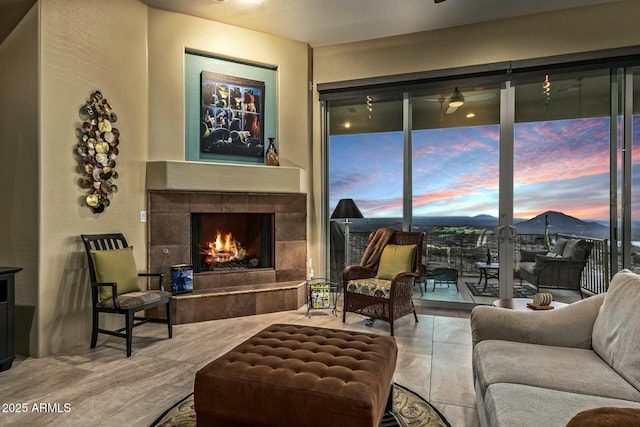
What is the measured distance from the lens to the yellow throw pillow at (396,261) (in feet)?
13.7

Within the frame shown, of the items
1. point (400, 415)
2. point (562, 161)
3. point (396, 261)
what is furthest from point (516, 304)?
point (562, 161)

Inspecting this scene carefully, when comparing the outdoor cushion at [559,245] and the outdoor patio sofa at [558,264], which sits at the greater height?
the outdoor cushion at [559,245]

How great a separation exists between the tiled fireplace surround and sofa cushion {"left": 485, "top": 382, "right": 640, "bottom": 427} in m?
3.27

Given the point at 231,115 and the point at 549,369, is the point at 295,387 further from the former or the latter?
the point at 231,115

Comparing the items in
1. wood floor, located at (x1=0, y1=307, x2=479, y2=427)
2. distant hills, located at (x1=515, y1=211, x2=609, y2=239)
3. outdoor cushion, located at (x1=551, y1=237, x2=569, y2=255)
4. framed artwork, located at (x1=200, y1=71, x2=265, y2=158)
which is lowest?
wood floor, located at (x1=0, y1=307, x2=479, y2=427)

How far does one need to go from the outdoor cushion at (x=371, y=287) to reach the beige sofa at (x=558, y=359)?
1.48 meters

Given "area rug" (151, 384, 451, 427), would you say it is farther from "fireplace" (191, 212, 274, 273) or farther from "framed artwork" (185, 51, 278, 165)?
"framed artwork" (185, 51, 278, 165)

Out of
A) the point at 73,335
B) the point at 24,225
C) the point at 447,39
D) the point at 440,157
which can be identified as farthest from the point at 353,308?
the point at 447,39

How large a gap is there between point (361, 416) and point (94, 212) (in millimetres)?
3291

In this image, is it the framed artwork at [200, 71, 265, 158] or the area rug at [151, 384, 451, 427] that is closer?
the area rug at [151, 384, 451, 427]

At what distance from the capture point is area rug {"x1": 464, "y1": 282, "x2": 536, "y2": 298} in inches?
181

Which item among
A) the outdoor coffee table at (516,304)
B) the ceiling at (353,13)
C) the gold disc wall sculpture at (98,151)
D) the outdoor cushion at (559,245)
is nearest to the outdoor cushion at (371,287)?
the outdoor coffee table at (516,304)

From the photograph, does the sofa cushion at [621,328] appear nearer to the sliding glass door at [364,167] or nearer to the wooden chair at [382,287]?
the wooden chair at [382,287]

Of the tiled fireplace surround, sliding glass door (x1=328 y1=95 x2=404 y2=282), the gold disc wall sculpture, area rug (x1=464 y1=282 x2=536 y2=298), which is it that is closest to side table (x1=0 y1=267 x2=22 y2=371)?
the gold disc wall sculpture
